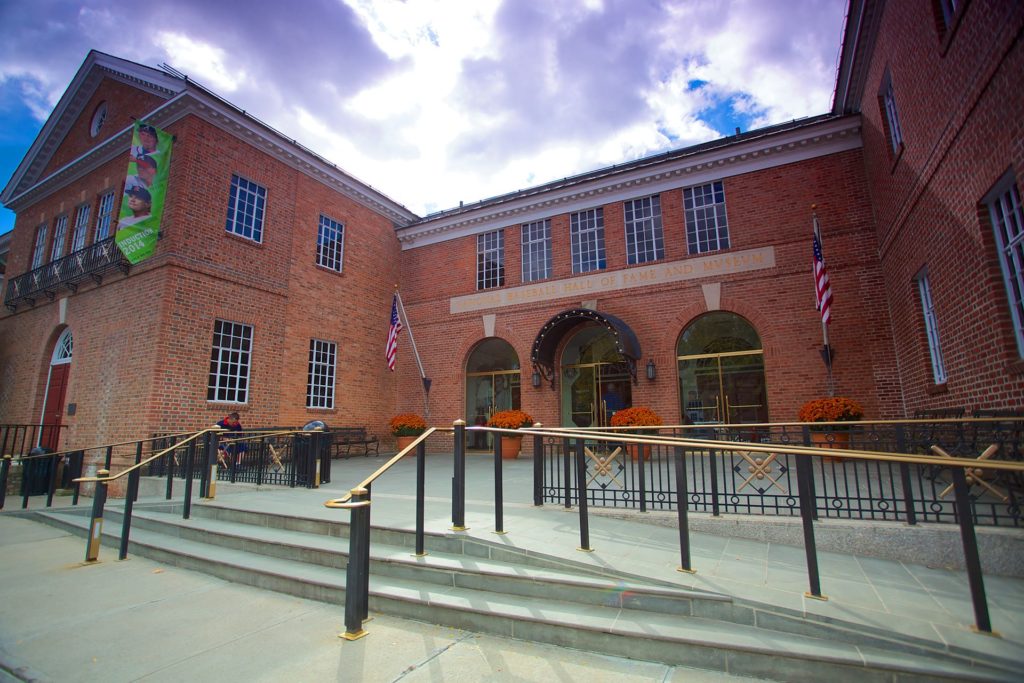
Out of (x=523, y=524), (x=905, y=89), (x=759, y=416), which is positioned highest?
(x=905, y=89)

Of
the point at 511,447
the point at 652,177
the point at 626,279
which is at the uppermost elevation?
the point at 652,177

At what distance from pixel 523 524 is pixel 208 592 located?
3.09 metres

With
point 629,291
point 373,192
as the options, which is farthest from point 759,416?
point 373,192

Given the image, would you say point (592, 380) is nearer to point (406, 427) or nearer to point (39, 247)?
point (406, 427)

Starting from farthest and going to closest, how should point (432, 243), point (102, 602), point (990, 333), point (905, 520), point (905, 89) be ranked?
point (432, 243) → point (905, 89) → point (990, 333) → point (905, 520) → point (102, 602)

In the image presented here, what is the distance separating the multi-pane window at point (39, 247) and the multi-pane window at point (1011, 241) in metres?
23.3

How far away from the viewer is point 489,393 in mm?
16250

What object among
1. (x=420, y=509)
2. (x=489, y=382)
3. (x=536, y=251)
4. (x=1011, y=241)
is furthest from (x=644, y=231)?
(x=420, y=509)

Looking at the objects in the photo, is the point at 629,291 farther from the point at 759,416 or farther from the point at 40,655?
the point at 40,655

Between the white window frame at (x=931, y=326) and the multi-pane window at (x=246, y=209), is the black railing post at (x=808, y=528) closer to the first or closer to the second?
the white window frame at (x=931, y=326)

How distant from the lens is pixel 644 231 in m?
14.1

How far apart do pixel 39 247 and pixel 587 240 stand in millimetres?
17735

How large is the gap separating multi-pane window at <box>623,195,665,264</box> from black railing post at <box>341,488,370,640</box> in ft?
38.3

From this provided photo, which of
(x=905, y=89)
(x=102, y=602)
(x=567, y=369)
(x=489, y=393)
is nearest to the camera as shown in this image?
(x=102, y=602)
